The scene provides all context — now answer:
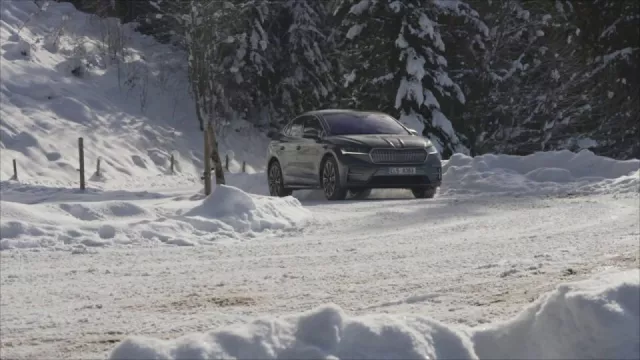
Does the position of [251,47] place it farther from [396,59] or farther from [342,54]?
[396,59]

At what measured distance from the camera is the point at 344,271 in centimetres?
936

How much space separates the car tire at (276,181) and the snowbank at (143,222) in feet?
16.0

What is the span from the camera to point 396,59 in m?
32.3

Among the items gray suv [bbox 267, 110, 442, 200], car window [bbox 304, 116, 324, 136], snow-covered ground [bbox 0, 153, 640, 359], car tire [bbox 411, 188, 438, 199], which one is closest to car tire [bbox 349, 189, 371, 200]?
gray suv [bbox 267, 110, 442, 200]

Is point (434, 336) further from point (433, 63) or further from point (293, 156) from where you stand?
point (433, 63)

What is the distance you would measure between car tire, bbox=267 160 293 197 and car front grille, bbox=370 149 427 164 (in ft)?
8.19

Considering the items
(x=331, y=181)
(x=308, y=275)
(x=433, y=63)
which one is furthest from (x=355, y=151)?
(x=433, y=63)

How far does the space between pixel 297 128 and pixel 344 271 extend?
409 inches

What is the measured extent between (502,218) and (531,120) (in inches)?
962

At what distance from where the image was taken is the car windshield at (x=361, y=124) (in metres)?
18.5

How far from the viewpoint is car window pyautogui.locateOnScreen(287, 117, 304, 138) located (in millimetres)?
19320

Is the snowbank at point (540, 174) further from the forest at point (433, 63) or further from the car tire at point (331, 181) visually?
the forest at point (433, 63)

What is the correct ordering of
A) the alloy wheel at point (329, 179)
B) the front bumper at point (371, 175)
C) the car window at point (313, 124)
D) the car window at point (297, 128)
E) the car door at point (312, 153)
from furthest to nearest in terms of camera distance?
the car window at point (297, 128)
the car window at point (313, 124)
the car door at point (312, 153)
the alloy wheel at point (329, 179)
the front bumper at point (371, 175)


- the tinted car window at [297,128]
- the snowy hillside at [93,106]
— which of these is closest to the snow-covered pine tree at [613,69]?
the snowy hillside at [93,106]
